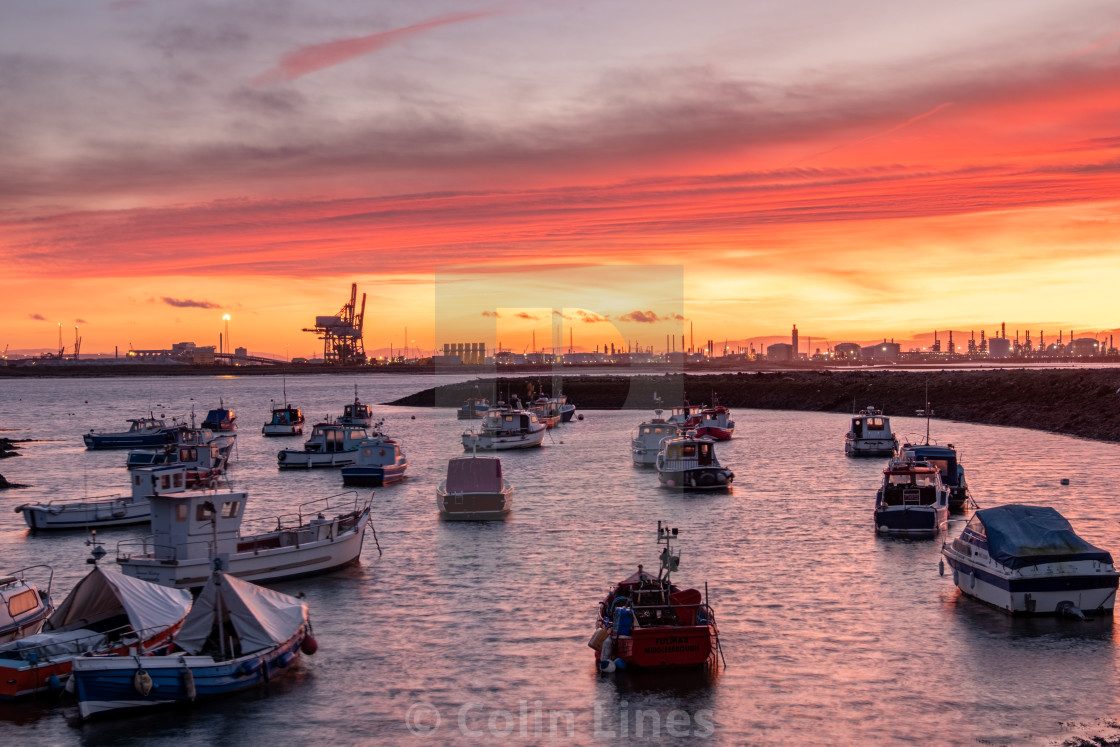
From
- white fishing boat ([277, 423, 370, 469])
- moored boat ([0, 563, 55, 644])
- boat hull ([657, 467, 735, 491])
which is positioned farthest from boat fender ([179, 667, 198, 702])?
white fishing boat ([277, 423, 370, 469])

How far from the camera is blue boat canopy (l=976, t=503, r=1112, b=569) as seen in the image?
22859 mm

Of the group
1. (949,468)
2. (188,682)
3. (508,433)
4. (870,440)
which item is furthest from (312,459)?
(188,682)

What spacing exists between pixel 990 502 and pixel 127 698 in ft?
115

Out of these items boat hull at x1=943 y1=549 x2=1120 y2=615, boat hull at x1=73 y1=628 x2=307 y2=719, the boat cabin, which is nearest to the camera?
boat hull at x1=73 y1=628 x2=307 y2=719

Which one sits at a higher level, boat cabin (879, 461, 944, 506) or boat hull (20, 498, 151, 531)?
boat cabin (879, 461, 944, 506)

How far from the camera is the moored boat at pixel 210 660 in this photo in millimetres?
18469

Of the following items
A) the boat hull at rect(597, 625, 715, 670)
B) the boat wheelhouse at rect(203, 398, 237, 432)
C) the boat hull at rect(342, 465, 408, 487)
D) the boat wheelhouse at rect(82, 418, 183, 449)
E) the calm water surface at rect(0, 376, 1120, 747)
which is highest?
the boat wheelhouse at rect(203, 398, 237, 432)

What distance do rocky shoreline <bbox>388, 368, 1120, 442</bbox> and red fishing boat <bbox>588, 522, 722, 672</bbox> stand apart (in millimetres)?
60308

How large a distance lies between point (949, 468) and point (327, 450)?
3946 cm

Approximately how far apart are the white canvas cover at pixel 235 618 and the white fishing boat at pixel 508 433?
50673 mm

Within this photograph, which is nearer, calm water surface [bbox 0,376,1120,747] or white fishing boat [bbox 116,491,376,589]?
calm water surface [bbox 0,376,1120,747]

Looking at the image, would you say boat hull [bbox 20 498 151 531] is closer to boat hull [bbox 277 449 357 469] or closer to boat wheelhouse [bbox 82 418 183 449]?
boat hull [bbox 277 449 357 469]

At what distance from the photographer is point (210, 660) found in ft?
63.0

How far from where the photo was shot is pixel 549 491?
49.7 metres
